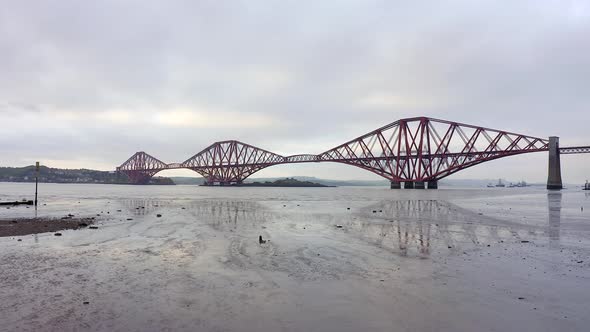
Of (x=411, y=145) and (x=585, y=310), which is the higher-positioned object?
(x=411, y=145)

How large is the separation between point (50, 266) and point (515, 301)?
10.4 m

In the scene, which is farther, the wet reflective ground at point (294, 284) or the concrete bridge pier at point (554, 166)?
the concrete bridge pier at point (554, 166)

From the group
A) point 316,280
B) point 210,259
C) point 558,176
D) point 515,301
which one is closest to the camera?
point 515,301

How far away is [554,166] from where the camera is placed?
101 metres

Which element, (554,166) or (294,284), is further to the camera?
(554,166)

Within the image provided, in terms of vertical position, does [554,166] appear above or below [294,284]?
above

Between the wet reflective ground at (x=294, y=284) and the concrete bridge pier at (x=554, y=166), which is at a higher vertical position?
the concrete bridge pier at (x=554, y=166)

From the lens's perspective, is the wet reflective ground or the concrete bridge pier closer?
the wet reflective ground

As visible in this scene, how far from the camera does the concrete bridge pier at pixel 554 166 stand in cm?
10100

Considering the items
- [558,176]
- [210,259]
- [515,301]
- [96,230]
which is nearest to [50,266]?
[210,259]

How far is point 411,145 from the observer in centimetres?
12712

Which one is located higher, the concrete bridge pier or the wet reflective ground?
the concrete bridge pier

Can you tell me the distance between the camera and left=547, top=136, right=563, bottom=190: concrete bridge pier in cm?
10100

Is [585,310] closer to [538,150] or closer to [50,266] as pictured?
[50,266]
